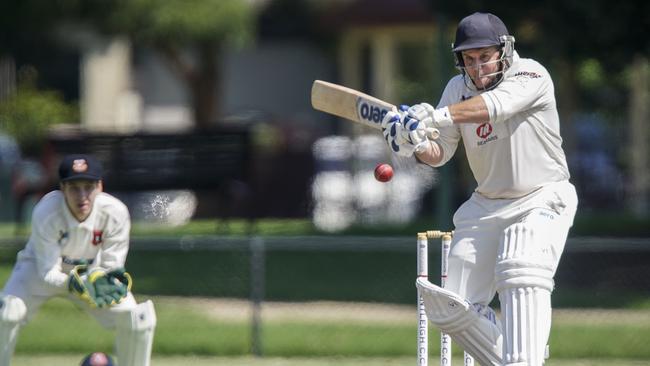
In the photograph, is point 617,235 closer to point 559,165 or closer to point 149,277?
point 149,277

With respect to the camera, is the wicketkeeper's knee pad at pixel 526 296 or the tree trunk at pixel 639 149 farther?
the tree trunk at pixel 639 149

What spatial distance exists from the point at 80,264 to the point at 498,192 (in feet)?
8.72

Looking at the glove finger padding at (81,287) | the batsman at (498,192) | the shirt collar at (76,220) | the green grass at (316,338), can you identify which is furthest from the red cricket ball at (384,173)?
the green grass at (316,338)

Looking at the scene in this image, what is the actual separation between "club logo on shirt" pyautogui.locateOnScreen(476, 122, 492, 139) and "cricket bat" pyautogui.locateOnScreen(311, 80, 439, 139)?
0.44 metres

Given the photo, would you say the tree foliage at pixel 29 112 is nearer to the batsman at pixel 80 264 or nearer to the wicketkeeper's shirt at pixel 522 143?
the batsman at pixel 80 264

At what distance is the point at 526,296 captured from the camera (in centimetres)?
658

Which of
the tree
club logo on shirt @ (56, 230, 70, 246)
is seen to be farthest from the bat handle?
the tree

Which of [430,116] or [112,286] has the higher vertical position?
[430,116]

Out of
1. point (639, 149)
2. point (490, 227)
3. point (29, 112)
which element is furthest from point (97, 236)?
point (29, 112)

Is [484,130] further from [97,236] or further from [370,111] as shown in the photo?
[97,236]

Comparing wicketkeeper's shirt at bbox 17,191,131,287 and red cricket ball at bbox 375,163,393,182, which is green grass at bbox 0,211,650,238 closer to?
wicketkeeper's shirt at bbox 17,191,131,287

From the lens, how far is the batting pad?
22.1 feet

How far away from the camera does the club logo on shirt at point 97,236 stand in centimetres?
816

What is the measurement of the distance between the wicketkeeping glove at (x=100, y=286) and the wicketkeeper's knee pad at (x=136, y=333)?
174mm
